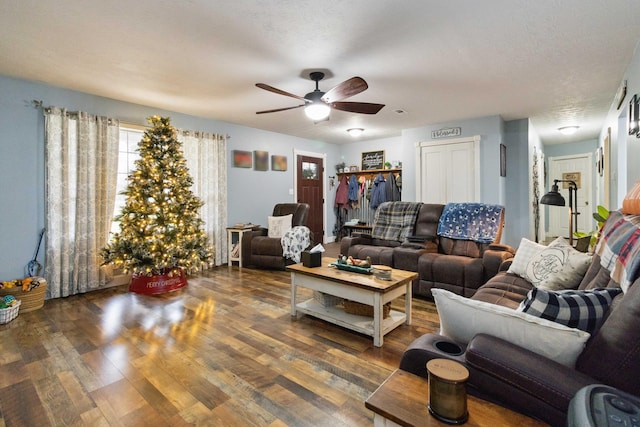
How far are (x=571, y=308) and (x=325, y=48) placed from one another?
253 cm

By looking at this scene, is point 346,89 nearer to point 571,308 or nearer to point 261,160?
point 571,308

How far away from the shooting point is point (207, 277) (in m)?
4.43

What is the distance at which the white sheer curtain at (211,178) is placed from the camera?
15.8 ft

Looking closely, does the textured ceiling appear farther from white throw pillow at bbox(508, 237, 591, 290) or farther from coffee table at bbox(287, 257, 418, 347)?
coffee table at bbox(287, 257, 418, 347)

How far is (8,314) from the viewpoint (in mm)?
2891

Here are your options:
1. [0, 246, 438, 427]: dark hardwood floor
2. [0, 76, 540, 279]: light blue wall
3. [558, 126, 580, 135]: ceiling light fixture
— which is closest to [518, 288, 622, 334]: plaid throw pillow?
[0, 246, 438, 427]: dark hardwood floor

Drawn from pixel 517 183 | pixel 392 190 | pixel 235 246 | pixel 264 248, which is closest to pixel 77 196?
pixel 235 246

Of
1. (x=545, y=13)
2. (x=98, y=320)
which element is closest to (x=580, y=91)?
(x=545, y=13)

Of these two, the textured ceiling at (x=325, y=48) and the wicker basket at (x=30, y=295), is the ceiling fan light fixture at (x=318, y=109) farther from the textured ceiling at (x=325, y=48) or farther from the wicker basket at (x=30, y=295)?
the wicker basket at (x=30, y=295)

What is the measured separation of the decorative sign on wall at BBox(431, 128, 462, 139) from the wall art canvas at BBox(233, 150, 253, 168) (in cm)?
337

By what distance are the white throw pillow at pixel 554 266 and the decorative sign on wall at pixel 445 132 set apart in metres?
3.36

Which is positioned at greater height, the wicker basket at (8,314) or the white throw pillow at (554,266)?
the white throw pillow at (554,266)

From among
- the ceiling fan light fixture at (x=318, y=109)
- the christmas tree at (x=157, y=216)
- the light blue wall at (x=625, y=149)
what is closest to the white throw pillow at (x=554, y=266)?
the light blue wall at (x=625, y=149)

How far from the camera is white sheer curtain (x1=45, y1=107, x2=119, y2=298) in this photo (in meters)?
3.53
